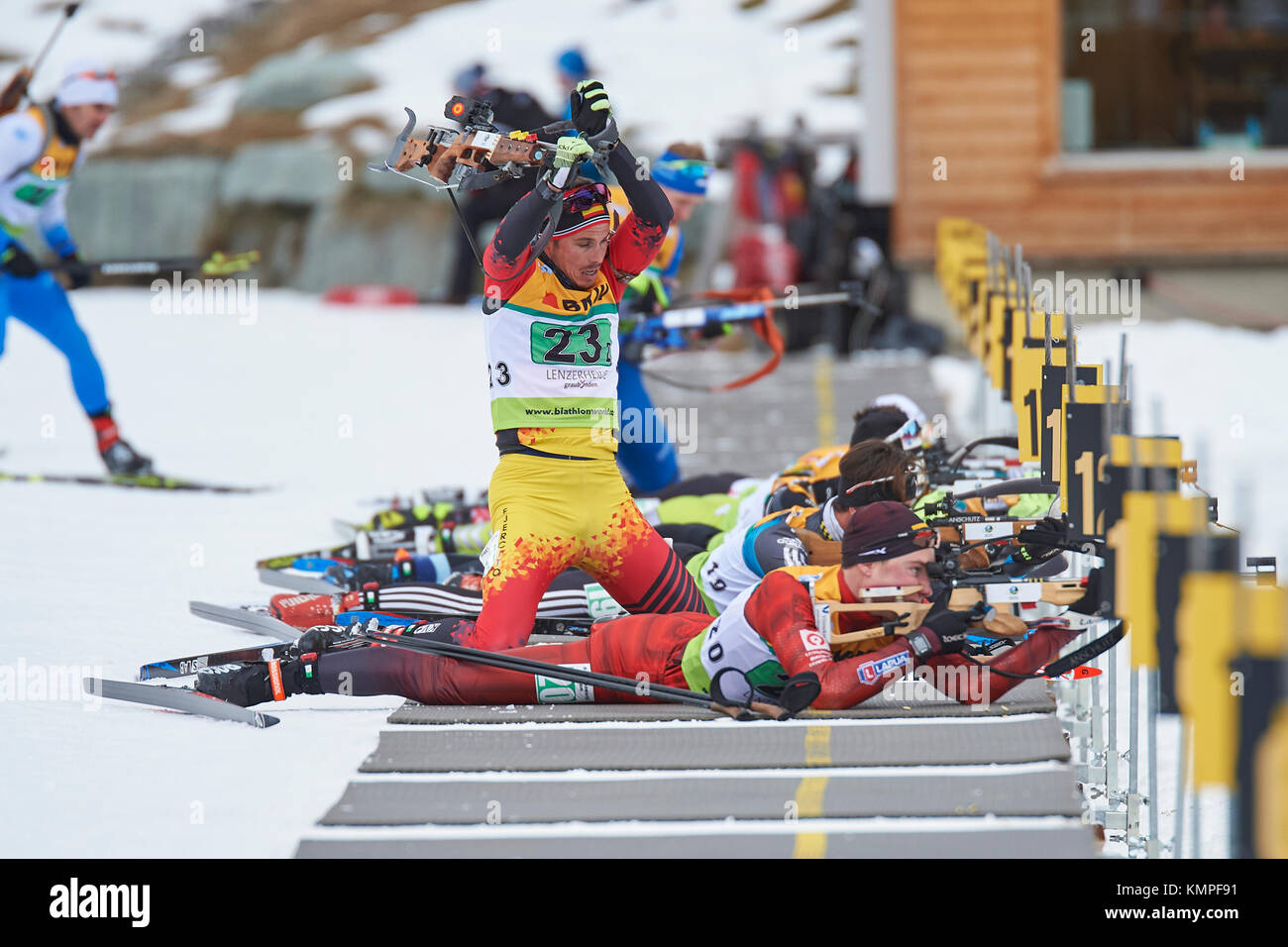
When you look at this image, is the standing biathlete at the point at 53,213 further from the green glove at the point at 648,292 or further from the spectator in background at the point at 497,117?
the spectator in background at the point at 497,117

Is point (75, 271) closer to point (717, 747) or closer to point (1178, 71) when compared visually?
point (717, 747)

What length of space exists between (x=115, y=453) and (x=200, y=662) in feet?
14.6

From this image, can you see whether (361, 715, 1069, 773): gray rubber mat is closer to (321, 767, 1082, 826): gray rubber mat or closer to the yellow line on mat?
(321, 767, 1082, 826): gray rubber mat

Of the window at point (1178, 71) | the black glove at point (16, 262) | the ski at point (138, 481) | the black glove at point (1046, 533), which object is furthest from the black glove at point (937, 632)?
the window at point (1178, 71)

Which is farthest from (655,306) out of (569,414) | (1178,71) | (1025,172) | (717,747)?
(1178,71)

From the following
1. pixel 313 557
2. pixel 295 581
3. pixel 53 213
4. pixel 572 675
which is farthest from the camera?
pixel 53 213

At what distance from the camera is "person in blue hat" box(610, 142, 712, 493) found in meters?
7.57

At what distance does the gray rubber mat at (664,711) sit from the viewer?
15.5 feet

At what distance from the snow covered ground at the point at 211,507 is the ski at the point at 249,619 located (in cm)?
6

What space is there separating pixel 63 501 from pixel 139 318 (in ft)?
38.2

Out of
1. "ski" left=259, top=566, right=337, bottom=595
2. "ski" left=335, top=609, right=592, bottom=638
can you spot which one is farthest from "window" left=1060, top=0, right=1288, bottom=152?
"ski" left=335, top=609, right=592, bottom=638

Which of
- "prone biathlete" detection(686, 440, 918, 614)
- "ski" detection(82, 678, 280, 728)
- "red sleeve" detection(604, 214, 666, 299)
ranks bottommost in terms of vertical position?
"ski" detection(82, 678, 280, 728)

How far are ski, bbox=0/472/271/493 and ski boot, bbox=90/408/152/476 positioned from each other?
4cm

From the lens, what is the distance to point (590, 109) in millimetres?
5125
